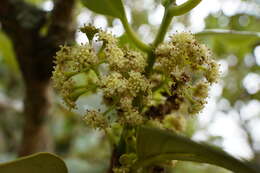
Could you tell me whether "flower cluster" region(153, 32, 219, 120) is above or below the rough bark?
below

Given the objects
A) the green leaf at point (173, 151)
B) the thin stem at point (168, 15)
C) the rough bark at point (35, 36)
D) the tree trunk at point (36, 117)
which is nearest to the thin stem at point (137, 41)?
the thin stem at point (168, 15)

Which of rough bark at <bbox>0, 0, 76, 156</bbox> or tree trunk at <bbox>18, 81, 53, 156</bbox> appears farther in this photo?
tree trunk at <bbox>18, 81, 53, 156</bbox>

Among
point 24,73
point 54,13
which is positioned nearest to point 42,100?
point 24,73

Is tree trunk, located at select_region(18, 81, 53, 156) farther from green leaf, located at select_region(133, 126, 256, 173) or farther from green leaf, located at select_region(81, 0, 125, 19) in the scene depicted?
green leaf, located at select_region(133, 126, 256, 173)

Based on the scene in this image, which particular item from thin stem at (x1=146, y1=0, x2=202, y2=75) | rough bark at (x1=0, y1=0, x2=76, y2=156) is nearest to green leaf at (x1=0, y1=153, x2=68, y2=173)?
thin stem at (x1=146, y1=0, x2=202, y2=75)

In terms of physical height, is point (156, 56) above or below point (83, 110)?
above

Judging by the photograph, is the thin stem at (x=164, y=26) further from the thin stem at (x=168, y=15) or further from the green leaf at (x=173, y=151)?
the green leaf at (x=173, y=151)

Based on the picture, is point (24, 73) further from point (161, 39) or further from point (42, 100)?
point (161, 39)
